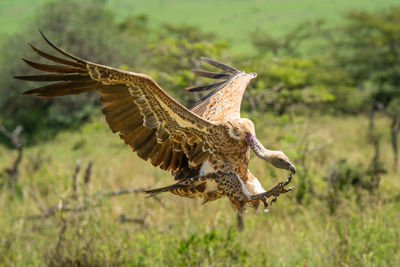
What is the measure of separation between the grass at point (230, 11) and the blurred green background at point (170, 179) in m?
12.4

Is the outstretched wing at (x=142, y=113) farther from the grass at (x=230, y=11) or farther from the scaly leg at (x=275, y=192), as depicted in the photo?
the grass at (x=230, y=11)

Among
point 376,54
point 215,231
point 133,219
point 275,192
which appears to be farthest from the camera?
point 376,54

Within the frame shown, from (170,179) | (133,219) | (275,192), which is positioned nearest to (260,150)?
(275,192)

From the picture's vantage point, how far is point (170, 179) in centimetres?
755

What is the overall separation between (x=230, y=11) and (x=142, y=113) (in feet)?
114

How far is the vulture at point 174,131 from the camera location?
3.11 meters

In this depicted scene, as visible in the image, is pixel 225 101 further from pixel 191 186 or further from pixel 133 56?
pixel 133 56

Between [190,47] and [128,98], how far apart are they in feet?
16.0

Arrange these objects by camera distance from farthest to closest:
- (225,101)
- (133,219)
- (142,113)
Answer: (133,219) → (225,101) → (142,113)

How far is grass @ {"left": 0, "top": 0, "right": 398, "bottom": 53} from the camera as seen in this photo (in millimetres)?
30953

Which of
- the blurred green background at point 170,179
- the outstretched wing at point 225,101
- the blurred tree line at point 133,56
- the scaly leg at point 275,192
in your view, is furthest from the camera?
the blurred tree line at point 133,56

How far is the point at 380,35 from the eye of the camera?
18.2m

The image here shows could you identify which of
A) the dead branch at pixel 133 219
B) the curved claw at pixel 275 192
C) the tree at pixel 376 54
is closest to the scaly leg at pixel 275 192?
the curved claw at pixel 275 192

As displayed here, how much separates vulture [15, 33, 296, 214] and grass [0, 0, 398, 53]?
25336 millimetres
